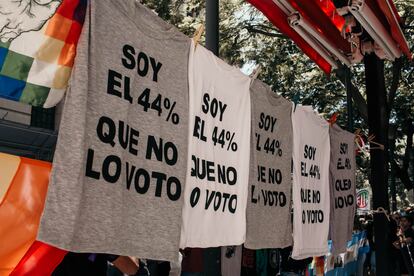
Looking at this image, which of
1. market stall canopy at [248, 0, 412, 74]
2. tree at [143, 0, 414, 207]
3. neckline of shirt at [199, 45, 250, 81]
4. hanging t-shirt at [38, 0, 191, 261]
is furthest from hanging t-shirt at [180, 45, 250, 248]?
tree at [143, 0, 414, 207]

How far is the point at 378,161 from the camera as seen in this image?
241 inches

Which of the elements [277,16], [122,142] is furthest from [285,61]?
[122,142]

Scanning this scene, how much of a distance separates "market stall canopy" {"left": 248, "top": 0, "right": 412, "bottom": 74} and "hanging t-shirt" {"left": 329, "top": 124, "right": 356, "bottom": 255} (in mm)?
943

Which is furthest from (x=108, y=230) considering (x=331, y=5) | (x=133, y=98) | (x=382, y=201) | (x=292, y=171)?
(x=382, y=201)

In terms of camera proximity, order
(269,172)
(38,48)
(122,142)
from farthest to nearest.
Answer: (269,172), (122,142), (38,48)

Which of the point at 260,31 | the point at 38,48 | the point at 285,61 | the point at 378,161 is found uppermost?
the point at 260,31

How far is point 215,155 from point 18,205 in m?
1.48

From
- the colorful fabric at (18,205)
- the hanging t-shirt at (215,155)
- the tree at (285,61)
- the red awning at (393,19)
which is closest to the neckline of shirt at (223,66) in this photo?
the hanging t-shirt at (215,155)

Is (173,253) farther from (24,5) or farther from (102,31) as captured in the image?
(24,5)

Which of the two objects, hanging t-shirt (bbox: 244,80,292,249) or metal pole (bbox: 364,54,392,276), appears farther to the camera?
metal pole (bbox: 364,54,392,276)

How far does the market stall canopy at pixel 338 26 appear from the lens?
4.72m

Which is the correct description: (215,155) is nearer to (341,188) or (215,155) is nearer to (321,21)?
(321,21)

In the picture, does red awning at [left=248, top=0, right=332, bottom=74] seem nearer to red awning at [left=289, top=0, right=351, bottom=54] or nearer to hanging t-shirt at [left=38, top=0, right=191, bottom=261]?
red awning at [left=289, top=0, right=351, bottom=54]

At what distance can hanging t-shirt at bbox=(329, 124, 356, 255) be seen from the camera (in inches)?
217
